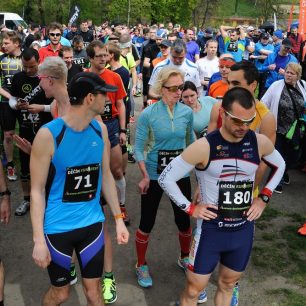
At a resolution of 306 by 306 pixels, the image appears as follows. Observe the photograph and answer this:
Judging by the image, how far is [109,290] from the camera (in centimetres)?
380

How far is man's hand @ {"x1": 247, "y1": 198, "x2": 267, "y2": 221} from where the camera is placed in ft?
9.86

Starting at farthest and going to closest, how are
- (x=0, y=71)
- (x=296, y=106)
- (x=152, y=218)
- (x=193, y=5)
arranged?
1. (x=193, y=5)
2. (x=0, y=71)
3. (x=296, y=106)
4. (x=152, y=218)

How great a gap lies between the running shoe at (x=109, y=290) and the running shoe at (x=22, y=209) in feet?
6.86

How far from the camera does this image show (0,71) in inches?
257

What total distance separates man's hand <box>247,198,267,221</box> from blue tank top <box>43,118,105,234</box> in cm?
113

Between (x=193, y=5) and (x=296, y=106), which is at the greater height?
(x=193, y=5)

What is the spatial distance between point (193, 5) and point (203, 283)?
49970 millimetres

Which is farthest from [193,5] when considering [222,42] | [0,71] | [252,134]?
[252,134]

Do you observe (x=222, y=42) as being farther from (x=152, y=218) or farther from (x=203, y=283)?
(x=203, y=283)

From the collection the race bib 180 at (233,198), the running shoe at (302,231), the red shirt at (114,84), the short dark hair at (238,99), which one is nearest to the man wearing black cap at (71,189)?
the short dark hair at (238,99)

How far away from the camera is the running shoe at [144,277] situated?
4066 millimetres

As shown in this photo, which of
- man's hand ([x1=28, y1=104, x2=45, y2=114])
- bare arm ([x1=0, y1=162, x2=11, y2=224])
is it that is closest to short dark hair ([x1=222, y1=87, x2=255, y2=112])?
bare arm ([x1=0, y1=162, x2=11, y2=224])

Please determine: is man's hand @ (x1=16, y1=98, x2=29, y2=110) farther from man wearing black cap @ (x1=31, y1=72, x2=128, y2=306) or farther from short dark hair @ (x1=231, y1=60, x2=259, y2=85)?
short dark hair @ (x1=231, y1=60, x2=259, y2=85)

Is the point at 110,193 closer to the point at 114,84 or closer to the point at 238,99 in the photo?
the point at 238,99
